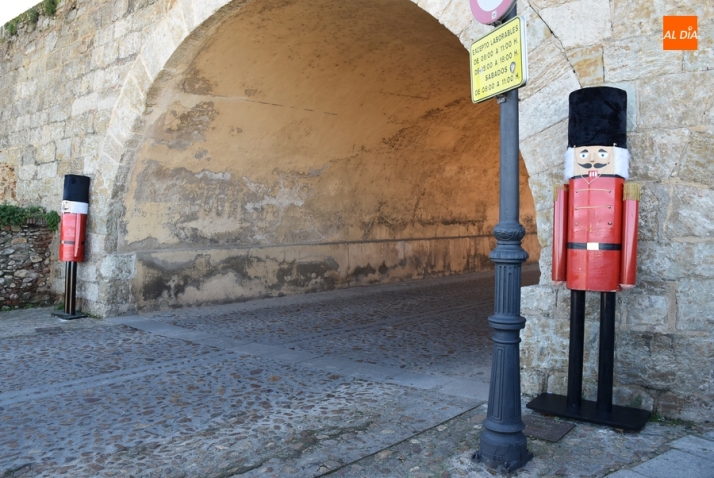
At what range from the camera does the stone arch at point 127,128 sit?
6332mm

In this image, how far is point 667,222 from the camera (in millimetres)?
3402

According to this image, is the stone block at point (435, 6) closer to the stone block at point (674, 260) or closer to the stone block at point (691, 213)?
the stone block at point (691, 213)

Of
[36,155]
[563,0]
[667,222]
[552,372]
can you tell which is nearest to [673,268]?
[667,222]

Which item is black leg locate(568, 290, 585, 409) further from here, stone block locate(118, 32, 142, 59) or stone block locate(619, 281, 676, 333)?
stone block locate(118, 32, 142, 59)

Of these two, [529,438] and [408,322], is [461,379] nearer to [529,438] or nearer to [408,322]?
[529,438]

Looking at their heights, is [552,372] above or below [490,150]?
A: below

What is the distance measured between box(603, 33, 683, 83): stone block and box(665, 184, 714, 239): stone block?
67 centimetres

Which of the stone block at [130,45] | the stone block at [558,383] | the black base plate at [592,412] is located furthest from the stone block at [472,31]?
the stone block at [130,45]

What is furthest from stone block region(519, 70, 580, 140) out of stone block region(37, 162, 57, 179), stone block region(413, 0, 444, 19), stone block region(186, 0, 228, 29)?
stone block region(37, 162, 57, 179)

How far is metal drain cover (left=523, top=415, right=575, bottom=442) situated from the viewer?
3113mm

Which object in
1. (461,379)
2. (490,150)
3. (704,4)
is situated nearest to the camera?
(704,4)

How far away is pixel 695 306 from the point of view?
332 centimetres

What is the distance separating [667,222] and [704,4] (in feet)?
3.95

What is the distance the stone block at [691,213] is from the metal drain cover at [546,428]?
120 centimetres
